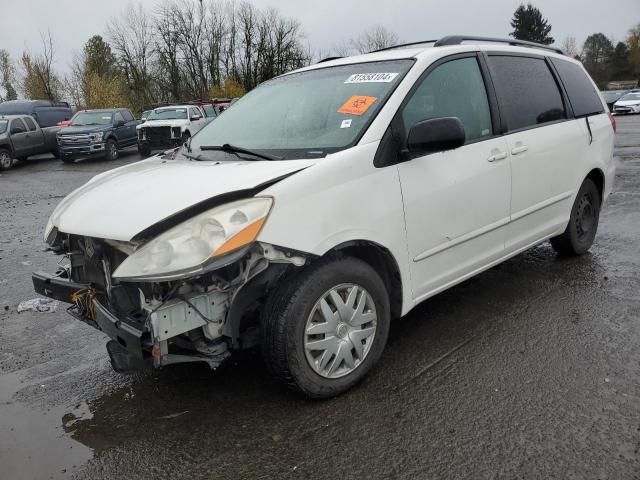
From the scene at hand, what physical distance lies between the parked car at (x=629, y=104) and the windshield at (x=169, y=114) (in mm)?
25445

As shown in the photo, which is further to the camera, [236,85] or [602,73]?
[602,73]

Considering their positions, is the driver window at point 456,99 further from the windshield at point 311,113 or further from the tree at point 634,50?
the tree at point 634,50

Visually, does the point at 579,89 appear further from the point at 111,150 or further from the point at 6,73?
the point at 6,73

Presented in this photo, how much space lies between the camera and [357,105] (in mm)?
3283

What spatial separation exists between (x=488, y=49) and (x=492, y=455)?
9.27ft

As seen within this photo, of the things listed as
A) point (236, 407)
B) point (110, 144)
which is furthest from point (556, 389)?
point (110, 144)

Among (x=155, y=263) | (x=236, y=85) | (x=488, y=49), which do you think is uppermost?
(x=236, y=85)

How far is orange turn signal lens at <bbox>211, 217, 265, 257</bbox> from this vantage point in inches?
97.0

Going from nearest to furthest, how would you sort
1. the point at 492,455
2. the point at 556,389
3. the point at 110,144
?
the point at 492,455 → the point at 556,389 → the point at 110,144

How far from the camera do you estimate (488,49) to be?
4.01 m

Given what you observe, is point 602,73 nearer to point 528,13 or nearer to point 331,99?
point 528,13

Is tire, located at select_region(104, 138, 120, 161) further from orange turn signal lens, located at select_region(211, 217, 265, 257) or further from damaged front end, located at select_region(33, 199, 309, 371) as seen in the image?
orange turn signal lens, located at select_region(211, 217, 265, 257)

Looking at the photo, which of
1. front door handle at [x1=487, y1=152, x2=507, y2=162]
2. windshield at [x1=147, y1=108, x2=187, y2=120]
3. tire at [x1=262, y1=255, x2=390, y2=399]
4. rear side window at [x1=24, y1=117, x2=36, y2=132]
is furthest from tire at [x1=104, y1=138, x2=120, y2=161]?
tire at [x1=262, y1=255, x2=390, y2=399]

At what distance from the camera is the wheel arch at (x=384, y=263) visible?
3053mm
